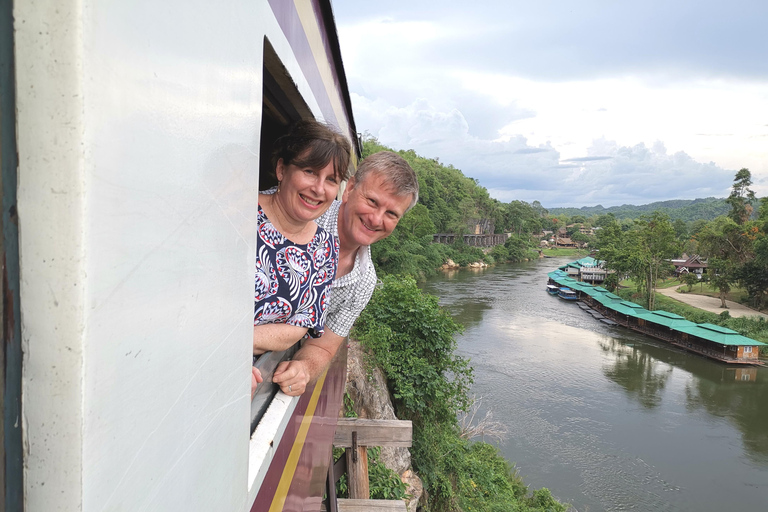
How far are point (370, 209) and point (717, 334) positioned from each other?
23.2 m

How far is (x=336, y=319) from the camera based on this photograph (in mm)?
1943

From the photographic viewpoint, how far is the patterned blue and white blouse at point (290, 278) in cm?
143

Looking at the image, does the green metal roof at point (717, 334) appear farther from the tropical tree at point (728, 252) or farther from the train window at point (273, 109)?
the train window at point (273, 109)

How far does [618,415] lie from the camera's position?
15.5 metres

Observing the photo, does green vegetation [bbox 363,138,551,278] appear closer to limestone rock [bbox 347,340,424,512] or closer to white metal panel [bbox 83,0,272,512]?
limestone rock [bbox 347,340,424,512]

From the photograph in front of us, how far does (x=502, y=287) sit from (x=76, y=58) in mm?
33558

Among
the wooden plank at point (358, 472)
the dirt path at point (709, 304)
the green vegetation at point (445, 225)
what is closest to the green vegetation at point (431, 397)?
the wooden plank at point (358, 472)

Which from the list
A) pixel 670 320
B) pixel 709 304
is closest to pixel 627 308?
pixel 670 320

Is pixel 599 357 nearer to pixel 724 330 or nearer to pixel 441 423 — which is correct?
pixel 724 330

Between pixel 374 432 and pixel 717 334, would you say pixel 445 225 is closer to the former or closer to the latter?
pixel 717 334

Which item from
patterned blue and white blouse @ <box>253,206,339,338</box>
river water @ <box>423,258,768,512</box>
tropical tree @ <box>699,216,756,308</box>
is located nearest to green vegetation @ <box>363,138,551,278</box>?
river water @ <box>423,258,768,512</box>

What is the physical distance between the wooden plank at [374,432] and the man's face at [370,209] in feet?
9.94

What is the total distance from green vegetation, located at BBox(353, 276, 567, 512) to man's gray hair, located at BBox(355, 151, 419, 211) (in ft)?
24.7

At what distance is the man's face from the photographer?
1.85 m
